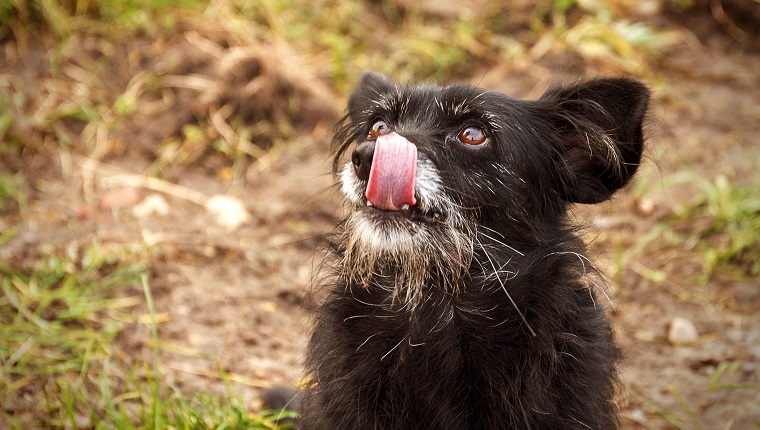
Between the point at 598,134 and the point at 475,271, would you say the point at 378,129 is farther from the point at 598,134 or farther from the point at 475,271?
the point at 598,134

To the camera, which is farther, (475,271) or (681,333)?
(681,333)

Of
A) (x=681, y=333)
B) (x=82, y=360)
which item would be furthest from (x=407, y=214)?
(x=681, y=333)

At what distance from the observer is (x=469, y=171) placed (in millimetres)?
2477

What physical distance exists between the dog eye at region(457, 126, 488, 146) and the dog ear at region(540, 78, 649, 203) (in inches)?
13.5

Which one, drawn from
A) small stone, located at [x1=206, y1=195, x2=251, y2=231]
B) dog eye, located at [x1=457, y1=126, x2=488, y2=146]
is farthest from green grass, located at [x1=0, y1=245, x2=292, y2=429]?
dog eye, located at [x1=457, y1=126, x2=488, y2=146]

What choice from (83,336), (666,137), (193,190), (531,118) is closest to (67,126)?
(193,190)

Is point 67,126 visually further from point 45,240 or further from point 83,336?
point 83,336

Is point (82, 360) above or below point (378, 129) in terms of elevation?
below

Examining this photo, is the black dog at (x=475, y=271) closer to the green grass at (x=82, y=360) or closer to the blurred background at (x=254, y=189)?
the blurred background at (x=254, y=189)

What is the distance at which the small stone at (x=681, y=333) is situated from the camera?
13.2 ft

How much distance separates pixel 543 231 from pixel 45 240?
3.16 m

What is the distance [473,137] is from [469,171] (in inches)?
5.2

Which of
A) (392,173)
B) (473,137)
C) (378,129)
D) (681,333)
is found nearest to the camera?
(392,173)

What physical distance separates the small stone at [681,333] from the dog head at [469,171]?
5.75 feet
